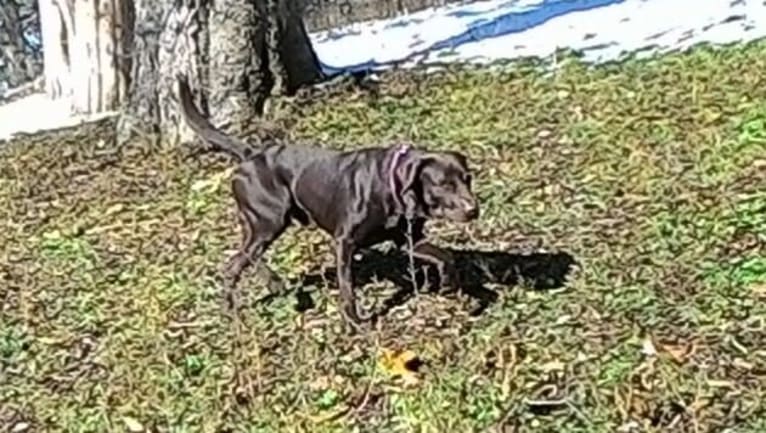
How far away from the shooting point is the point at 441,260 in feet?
19.3

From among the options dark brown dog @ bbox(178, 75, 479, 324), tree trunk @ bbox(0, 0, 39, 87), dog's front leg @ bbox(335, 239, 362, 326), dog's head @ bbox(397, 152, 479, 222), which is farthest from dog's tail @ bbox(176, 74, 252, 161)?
tree trunk @ bbox(0, 0, 39, 87)

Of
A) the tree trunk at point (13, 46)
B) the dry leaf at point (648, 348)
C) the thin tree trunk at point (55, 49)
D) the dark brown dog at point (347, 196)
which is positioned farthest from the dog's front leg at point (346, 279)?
the tree trunk at point (13, 46)

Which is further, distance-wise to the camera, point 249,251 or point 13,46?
point 13,46

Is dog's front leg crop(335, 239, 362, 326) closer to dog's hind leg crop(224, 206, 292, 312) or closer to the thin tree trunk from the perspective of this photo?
dog's hind leg crop(224, 206, 292, 312)

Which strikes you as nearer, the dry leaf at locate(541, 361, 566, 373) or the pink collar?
the dry leaf at locate(541, 361, 566, 373)

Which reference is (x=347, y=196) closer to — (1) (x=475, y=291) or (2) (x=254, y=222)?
(2) (x=254, y=222)

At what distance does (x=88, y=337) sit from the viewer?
6.30 m

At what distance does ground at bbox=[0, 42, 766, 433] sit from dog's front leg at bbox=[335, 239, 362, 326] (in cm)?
8

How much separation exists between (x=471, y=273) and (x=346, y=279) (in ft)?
2.47

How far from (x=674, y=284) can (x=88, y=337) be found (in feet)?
7.88

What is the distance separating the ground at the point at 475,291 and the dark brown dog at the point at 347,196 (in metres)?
0.27

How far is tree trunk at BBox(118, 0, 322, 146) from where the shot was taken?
352 inches

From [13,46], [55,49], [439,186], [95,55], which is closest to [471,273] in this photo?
[439,186]

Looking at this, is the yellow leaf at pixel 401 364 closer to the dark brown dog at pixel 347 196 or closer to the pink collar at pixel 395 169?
the dark brown dog at pixel 347 196
